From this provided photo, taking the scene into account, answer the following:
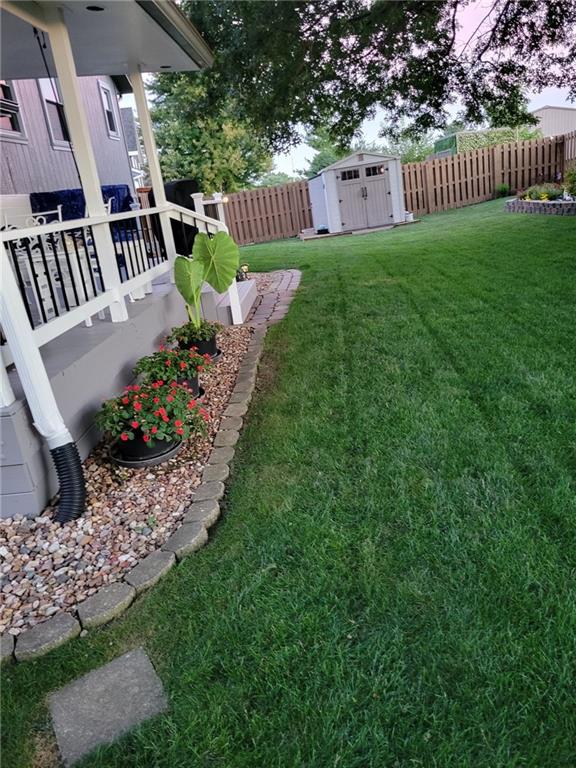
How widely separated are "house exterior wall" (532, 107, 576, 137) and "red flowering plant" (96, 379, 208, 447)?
34313mm

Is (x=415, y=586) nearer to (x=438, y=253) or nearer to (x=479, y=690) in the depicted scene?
(x=479, y=690)

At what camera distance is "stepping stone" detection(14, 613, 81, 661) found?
1.90 m

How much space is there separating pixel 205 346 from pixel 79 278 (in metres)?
1.33

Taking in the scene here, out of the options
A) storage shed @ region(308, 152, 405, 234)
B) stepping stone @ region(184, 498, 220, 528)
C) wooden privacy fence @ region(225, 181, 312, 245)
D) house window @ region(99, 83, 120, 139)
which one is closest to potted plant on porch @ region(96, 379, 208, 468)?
stepping stone @ region(184, 498, 220, 528)

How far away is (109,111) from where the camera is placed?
10.7 meters

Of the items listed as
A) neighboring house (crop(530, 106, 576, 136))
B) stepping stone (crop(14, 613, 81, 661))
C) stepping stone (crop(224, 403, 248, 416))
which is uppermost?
neighboring house (crop(530, 106, 576, 136))

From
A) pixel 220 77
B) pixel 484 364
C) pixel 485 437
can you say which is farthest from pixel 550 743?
pixel 220 77

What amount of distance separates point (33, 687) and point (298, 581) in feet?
3.14

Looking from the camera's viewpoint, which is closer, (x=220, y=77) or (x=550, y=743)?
(x=550, y=743)

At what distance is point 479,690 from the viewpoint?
1.57 metres

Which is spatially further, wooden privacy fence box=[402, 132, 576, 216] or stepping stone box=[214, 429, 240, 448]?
wooden privacy fence box=[402, 132, 576, 216]

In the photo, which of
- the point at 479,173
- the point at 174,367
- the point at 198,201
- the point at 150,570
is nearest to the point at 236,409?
the point at 174,367

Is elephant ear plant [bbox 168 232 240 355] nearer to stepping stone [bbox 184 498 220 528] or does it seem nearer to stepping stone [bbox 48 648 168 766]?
stepping stone [bbox 184 498 220 528]

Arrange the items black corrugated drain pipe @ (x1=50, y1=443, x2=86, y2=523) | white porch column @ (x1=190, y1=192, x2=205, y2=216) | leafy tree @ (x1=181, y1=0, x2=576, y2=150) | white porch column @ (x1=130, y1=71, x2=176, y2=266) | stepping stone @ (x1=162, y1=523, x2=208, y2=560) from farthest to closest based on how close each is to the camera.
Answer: leafy tree @ (x1=181, y1=0, x2=576, y2=150) → white porch column @ (x1=190, y1=192, x2=205, y2=216) → white porch column @ (x1=130, y1=71, x2=176, y2=266) → black corrugated drain pipe @ (x1=50, y1=443, x2=86, y2=523) → stepping stone @ (x1=162, y1=523, x2=208, y2=560)
